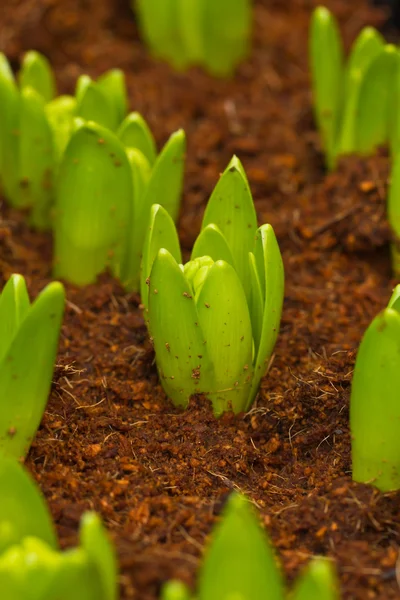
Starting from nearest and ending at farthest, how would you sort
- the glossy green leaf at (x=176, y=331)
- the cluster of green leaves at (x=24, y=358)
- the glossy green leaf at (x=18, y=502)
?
the glossy green leaf at (x=18, y=502) < the cluster of green leaves at (x=24, y=358) < the glossy green leaf at (x=176, y=331)

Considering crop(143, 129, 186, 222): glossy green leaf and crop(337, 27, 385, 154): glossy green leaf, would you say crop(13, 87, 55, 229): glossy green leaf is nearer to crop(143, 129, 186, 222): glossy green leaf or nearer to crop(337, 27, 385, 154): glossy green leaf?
crop(143, 129, 186, 222): glossy green leaf

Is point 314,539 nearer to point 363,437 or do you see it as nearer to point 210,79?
point 363,437

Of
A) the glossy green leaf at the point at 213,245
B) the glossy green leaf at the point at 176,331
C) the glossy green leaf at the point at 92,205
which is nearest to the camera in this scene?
the glossy green leaf at the point at 176,331

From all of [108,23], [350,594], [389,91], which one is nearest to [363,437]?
[350,594]

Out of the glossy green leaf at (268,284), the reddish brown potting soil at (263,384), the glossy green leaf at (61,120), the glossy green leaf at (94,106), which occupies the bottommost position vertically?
the reddish brown potting soil at (263,384)

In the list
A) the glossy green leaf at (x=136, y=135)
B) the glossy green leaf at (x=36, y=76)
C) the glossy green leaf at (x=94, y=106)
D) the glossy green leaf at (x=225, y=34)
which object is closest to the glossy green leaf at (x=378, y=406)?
the glossy green leaf at (x=136, y=135)

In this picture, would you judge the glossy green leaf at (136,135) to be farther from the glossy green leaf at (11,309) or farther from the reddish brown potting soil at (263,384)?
the glossy green leaf at (11,309)

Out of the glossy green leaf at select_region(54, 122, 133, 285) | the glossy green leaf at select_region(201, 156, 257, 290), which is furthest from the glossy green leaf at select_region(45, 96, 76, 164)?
the glossy green leaf at select_region(201, 156, 257, 290)
